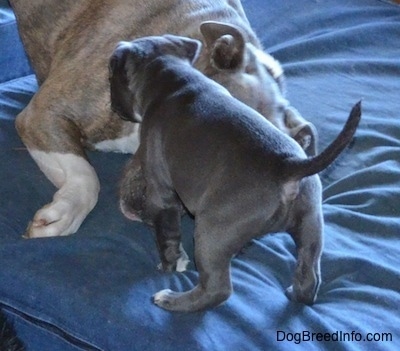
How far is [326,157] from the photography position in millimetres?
1317

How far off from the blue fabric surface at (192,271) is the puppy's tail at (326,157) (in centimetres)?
33

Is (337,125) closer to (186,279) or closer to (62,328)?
(186,279)

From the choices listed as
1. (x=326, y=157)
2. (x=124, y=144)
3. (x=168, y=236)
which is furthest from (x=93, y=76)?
(x=326, y=157)

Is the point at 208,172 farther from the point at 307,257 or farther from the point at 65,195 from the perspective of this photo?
the point at 65,195

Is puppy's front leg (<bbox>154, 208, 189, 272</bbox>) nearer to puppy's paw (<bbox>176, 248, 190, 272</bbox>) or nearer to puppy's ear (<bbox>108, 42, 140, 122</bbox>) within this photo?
puppy's paw (<bbox>176, 248, 190, 272</bbox>)

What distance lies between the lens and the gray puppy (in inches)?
53.7

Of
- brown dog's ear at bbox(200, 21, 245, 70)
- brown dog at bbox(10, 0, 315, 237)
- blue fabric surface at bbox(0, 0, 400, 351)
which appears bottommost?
blue fabric surface at bbox(0, 0, 400, 351)

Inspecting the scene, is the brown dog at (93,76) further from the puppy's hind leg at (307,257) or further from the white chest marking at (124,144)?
the puppy's hind leg at (307,257)

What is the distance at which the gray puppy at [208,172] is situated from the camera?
1.36 meters

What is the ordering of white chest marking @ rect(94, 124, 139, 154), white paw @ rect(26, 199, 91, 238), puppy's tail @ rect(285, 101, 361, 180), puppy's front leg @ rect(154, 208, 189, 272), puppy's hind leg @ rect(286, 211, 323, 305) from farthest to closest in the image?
white chest marking @ rect(94, 124, 139, 154), white paw @ rect(26, 199, 91, 238), puppy's front leg @ rect(154, 208, 189, 272), puppy's hind leg @ rect(286, 211, 323, 305), puppy's tail @ rect(285, 101, 361, 180)

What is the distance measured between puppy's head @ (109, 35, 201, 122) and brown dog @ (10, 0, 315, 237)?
9 cm

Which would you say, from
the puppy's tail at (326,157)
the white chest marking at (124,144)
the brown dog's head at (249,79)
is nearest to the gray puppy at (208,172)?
the puppy's tail at (326,157)

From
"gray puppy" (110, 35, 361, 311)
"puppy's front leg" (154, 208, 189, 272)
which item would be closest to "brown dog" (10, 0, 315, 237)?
"gray puppy" (110, 35, 361, 311)

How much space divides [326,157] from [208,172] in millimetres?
231
